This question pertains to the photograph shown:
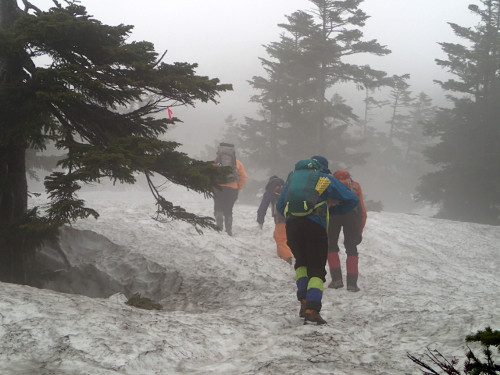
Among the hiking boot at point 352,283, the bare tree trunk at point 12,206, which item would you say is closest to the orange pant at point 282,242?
the hiking boot at point 352,283

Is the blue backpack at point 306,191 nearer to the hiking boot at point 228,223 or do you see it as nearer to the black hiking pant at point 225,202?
the black hiking pant at point 225,202

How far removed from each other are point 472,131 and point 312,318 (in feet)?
83.4

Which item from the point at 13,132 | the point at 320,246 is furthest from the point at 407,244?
the point at 13,132

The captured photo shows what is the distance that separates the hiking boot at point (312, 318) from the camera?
4926 mm

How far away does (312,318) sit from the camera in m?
4.93

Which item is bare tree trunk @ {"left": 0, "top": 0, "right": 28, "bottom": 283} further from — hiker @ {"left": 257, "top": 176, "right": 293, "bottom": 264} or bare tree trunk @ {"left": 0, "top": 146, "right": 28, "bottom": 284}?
hiker @ {"left": 257, "top": 176, "right": 293, "bottom": 264}

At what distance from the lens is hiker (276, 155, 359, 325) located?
16.5 feet

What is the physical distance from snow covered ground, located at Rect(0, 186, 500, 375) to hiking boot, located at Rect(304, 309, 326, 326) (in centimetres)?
19

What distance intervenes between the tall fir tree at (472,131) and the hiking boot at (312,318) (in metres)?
22.6

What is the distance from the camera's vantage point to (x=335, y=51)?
77.7 feet

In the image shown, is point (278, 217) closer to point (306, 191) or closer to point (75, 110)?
point (306, 191)

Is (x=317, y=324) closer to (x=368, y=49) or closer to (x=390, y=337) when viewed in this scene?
(x=390, y=337)

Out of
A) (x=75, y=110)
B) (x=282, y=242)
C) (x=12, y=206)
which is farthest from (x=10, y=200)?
(x=282, y=242)

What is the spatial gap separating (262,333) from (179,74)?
454 cm
